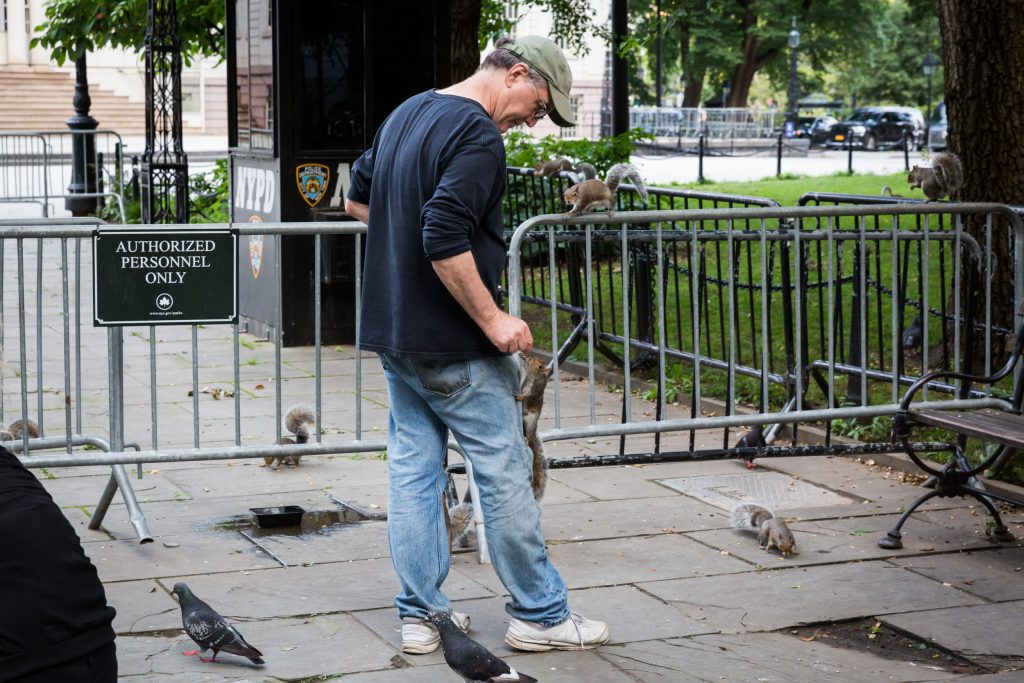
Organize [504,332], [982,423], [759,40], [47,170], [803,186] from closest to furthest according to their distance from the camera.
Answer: [504,332] < [982,423] < [47,170] < [803,186] < [759,40]

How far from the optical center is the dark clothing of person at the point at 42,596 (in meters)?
2.34

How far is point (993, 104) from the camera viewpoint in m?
8.49

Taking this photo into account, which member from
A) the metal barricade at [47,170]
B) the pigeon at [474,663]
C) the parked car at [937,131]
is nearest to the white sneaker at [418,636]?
the pigeon at [474,663]

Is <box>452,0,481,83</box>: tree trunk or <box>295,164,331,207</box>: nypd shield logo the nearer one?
<box>295,164,331,207</box>: nypd shield logo

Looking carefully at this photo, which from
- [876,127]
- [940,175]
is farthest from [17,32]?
Answer: [940,175]

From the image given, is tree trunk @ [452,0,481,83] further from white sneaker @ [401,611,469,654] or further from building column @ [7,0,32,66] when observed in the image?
building column @ [7,0,32,66]

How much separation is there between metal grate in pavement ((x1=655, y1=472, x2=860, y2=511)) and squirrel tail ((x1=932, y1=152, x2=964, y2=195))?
2.08 m

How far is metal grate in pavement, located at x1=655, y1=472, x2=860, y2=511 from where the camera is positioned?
659 cm

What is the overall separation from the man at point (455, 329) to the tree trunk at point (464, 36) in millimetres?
6615

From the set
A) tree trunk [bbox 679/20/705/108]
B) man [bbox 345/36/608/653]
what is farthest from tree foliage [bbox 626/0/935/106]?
man [bbox 345/36/608/653]

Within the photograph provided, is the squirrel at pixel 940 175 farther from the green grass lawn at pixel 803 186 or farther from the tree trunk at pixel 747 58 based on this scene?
the tree trunk at pixel 747 58

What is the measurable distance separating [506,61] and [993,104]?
5.27m

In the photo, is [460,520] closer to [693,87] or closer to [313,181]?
[313,181]

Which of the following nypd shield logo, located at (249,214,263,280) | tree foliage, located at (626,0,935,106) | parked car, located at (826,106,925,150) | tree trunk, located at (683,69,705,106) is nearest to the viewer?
nypd shield logo, located at (249,214,263,280)
